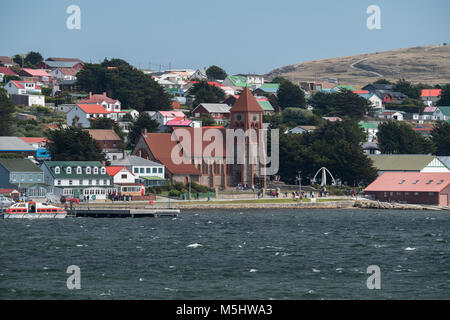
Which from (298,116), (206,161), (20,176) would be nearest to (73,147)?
(20,176)

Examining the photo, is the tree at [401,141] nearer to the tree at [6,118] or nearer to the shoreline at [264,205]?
the shoreline at [264,205]

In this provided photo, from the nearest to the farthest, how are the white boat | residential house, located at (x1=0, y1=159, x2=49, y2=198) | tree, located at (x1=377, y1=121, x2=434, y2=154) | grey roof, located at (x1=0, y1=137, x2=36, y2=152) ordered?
the white boat, residential house, located at (x1=0, y1=159, x2=49, y2=198), grey roof, located at (x1=0, y1=137, x2=36, y2=152), tree, located at (x1=377, y1=121, x2=434, y2=154)

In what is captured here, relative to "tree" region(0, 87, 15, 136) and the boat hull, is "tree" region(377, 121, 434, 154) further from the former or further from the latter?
the boat hull

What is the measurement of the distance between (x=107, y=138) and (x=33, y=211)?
50902mm

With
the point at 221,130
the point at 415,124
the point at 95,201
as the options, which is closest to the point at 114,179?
the point at 95,201

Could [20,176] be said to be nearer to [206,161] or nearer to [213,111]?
[206,161]

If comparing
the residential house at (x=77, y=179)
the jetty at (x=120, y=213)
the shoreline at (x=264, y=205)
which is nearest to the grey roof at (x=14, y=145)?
the residential house at (x=77, y=179)

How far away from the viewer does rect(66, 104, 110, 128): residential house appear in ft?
542

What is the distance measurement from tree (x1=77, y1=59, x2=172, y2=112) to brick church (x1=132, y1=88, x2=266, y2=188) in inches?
2031

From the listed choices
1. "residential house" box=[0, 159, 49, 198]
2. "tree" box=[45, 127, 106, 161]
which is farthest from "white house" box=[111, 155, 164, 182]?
"residential house" box=[0, 159, 49, 198]

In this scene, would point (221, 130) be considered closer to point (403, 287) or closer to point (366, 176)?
point (366, 176)

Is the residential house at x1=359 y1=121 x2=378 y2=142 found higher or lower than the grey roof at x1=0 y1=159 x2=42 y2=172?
higher
